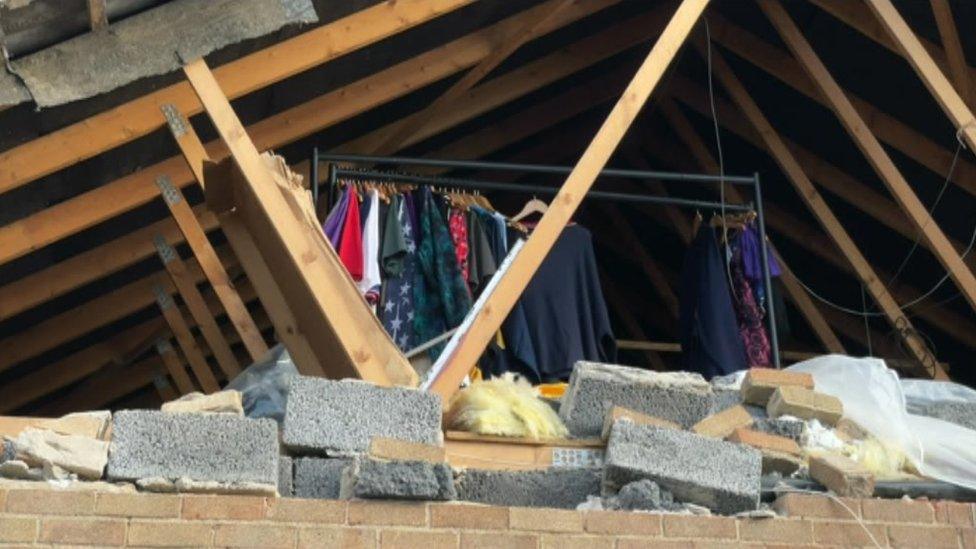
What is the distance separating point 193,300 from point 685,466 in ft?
11.7

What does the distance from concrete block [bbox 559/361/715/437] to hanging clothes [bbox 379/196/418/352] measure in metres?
1.53

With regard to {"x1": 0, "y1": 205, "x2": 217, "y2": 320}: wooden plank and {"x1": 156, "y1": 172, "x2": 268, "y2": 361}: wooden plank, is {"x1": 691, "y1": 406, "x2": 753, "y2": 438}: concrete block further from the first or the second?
{"x1": 0, "y1": 205, "x2": 217, "y2": 320}: wooden plank

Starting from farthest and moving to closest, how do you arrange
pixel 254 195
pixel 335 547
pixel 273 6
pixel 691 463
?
pixel 273 6 → pixel 254 195 → pixel 691 463 → pixel 335 547

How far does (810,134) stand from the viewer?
29.6 feet

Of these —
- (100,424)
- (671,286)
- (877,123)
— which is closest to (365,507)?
(100,424)

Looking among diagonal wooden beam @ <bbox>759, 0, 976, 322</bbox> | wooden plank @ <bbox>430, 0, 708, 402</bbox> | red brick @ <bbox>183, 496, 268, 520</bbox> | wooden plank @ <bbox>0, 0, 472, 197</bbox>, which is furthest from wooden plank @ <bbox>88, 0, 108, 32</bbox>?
diagonal wooden beam @ <bbox>759, 0, 976, 322</bbox>

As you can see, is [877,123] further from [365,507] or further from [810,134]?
[365,507]

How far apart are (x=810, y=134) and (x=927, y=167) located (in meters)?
0.89

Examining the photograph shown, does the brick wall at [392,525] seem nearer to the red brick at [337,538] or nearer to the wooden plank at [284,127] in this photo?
the red brick at [337,538]

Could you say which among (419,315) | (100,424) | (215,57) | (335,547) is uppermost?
(215,57)

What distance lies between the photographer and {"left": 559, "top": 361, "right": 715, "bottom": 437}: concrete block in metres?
5.40

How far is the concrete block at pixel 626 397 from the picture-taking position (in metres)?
5.40

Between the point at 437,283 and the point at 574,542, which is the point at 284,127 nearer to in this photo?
the point at 437,283

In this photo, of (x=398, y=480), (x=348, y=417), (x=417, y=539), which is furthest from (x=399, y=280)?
(x=417, y=539)
